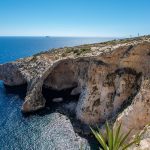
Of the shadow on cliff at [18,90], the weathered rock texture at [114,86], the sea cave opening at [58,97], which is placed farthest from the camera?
the shadow on cliff at [18,90]

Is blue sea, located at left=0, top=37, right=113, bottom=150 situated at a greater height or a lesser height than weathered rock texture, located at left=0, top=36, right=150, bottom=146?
lesser

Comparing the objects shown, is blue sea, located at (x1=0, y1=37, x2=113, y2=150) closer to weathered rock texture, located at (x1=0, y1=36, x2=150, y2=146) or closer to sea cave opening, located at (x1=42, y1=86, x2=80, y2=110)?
weathered rock texture, located at (x1=0, y1=36, x2=150, y2=146)

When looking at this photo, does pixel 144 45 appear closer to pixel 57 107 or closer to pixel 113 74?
pixel 113 74

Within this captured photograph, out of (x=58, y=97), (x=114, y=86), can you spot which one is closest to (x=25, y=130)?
(x=114, y=86)

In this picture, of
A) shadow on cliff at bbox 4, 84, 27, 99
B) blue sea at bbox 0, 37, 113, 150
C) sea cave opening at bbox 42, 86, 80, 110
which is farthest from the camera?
shadow on cliff at bbox 4, 84, 27, 99

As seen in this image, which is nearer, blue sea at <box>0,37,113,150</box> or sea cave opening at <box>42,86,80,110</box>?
blue sea at <box>0,37,113,150</box>

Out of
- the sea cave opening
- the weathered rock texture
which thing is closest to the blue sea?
the weathered rock texture

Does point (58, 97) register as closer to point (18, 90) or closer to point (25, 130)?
point (18, 90)

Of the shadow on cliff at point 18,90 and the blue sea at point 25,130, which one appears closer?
the blue sea at point 25,130

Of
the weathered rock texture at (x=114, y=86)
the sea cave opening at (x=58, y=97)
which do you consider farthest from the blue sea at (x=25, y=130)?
the sea cave opening at (x=58, y=97)

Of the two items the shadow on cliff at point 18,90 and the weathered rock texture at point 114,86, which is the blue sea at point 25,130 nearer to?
the weathered rock texture at point 114,86

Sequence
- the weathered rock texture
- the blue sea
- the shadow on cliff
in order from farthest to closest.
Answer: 1. the shadow on cliff
2. the blue sea
3. the weathered rock texture
